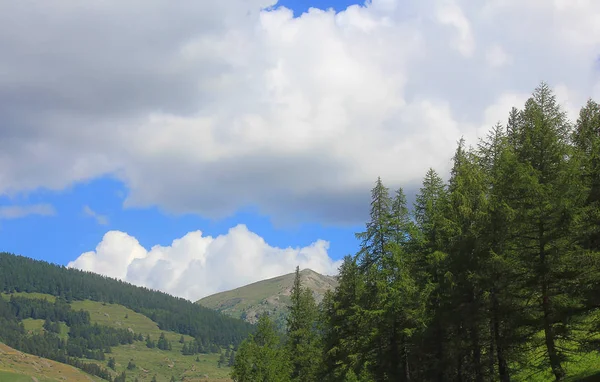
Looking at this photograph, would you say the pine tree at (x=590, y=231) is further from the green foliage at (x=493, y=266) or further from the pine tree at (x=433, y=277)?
the pine tree at (x=433, y=277)

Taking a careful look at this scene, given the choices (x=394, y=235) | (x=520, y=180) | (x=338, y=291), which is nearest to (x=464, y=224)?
(x=520, y=180)

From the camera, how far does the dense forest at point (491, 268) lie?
24625 millimetres

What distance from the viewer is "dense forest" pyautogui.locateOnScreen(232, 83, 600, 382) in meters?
24.6

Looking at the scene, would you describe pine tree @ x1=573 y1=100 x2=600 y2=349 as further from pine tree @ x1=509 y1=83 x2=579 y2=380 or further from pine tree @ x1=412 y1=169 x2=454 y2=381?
pine tree @ x1=412 y1=169 x2=454 y2=381

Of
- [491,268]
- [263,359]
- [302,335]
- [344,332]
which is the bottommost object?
[263,359]

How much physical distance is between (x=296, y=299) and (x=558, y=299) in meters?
39.5

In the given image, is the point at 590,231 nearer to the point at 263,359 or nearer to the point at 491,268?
the point at 491,268

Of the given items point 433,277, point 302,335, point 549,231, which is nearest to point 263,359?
point 302,335

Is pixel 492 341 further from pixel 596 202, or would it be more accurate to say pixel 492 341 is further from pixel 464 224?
pixel 596 202

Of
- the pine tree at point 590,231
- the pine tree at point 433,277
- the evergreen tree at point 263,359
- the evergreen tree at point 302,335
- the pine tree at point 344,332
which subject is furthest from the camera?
the evergreen tree at point 302,335

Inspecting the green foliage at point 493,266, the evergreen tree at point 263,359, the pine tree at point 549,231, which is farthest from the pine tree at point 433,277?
the evergreen tree at point 263,359

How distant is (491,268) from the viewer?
26.6 metres

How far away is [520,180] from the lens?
84.4 ft

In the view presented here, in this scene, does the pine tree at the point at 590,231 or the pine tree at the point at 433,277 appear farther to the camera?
the pine tree at the point at 433,277
